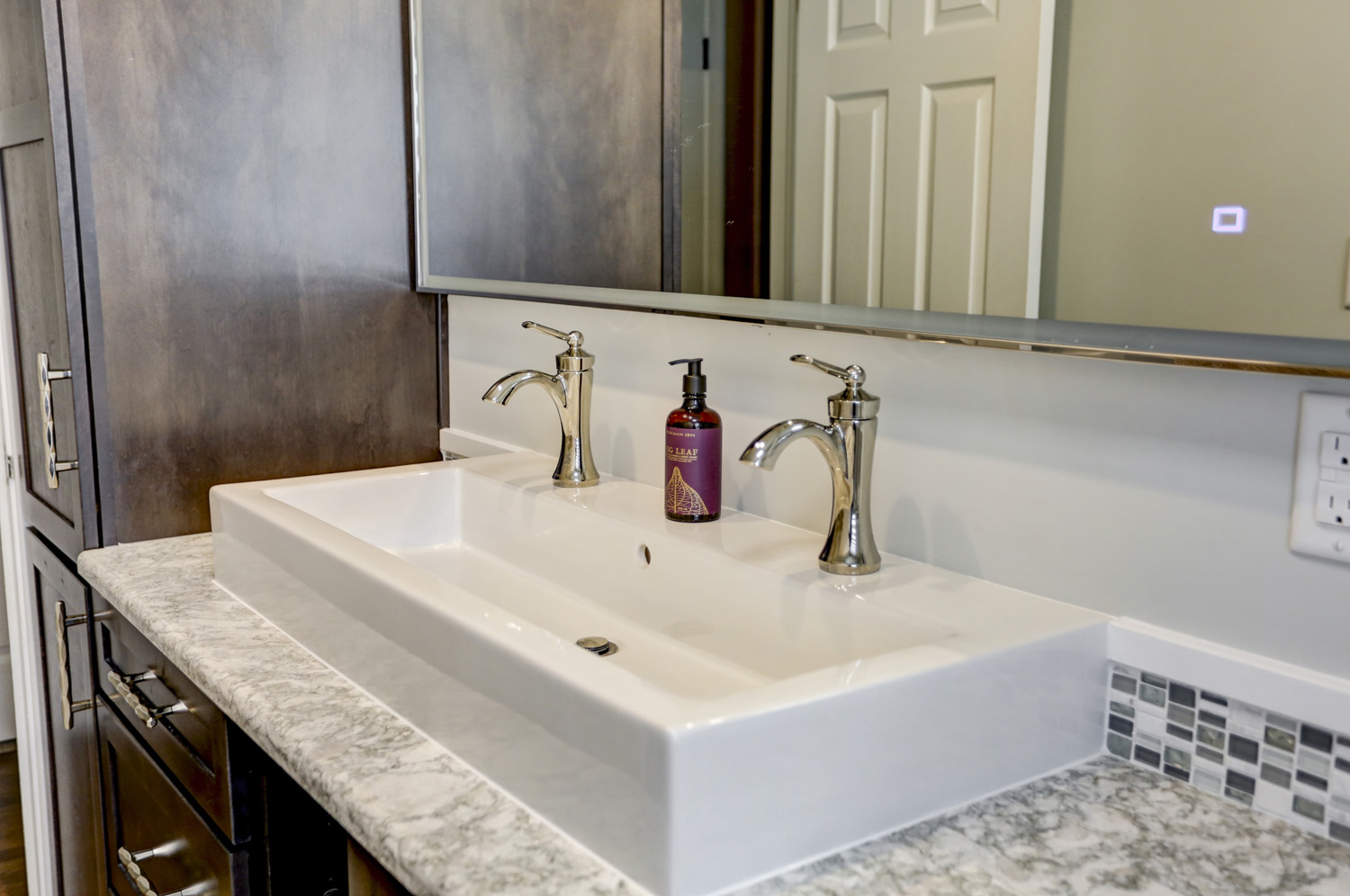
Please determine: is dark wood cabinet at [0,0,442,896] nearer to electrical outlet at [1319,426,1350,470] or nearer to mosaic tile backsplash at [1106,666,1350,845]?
mosaic tile backsplash at [1106,666,1350,845]

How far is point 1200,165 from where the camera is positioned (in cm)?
83

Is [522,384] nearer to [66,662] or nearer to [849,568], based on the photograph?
[849,568]

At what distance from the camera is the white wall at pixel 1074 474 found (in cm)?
85

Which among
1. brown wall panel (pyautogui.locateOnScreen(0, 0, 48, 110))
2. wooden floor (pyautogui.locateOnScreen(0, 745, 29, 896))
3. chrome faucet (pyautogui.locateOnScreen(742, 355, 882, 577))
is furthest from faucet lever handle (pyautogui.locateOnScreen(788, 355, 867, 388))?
wooden floor (pyautogui.locateOnScreen(0, 745, 29, 896))

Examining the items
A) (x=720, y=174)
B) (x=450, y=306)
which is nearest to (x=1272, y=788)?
(x=720, y=174)

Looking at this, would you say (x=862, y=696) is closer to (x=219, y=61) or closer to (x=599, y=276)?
(x=599, y=276)

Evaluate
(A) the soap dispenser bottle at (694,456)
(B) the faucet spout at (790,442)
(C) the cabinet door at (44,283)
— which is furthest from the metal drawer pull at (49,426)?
(B) the faucet spout at (790,442)

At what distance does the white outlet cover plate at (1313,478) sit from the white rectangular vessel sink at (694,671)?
18 cm

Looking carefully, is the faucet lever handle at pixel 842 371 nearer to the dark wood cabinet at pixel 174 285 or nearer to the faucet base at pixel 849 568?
the faucet base at pixel 849 568

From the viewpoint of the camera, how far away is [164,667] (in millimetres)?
1284

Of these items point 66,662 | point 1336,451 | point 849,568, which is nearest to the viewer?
point 1336,451

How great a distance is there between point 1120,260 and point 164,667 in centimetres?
107

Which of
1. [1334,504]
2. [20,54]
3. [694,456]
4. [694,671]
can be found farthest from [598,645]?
[20,54]

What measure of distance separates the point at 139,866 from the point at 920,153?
1.31 m
